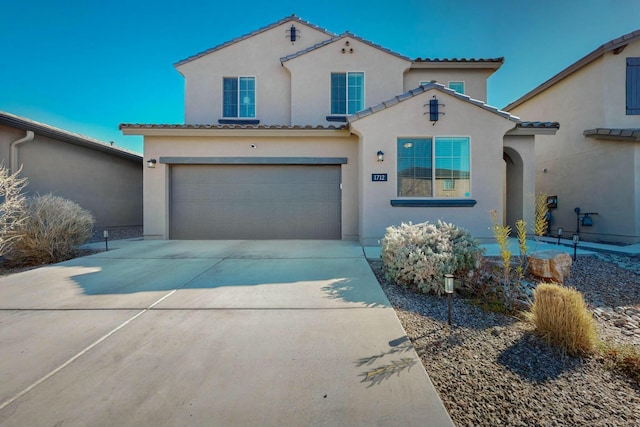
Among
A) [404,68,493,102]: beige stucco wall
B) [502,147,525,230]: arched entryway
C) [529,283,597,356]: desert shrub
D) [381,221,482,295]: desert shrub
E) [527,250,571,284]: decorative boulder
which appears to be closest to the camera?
[529,283,597,356]: desert shrub

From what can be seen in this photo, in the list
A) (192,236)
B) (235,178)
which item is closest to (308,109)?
(235,178)

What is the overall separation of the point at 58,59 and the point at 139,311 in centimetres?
1387

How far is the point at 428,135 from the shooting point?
24.5 feet

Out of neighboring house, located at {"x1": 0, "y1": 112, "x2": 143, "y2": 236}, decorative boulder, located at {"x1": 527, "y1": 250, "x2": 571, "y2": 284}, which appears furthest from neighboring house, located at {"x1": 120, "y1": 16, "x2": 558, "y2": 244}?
neighboring house, located at {"x1": 0, "y1": 112, "x2": 143, "y2": 236}

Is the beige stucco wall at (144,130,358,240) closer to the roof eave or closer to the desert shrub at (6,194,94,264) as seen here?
the desert shrub at (6,194,94,264)

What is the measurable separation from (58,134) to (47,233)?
565 centimetres

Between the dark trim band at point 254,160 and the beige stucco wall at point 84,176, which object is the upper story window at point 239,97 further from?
the beige stucco wall at point 84,176

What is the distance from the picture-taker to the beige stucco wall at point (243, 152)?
28.2 ft

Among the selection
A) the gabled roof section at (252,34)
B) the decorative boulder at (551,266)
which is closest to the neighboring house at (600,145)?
the decorative boulder at (551,266)

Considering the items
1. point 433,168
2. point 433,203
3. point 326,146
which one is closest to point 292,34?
point 326,146

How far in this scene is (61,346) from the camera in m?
2.71

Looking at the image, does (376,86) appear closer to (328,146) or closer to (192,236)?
(328,146)

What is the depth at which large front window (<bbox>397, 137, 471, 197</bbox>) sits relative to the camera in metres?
7.54

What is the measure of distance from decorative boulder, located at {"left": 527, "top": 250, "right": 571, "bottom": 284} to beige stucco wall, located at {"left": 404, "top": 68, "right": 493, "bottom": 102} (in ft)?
28.1
